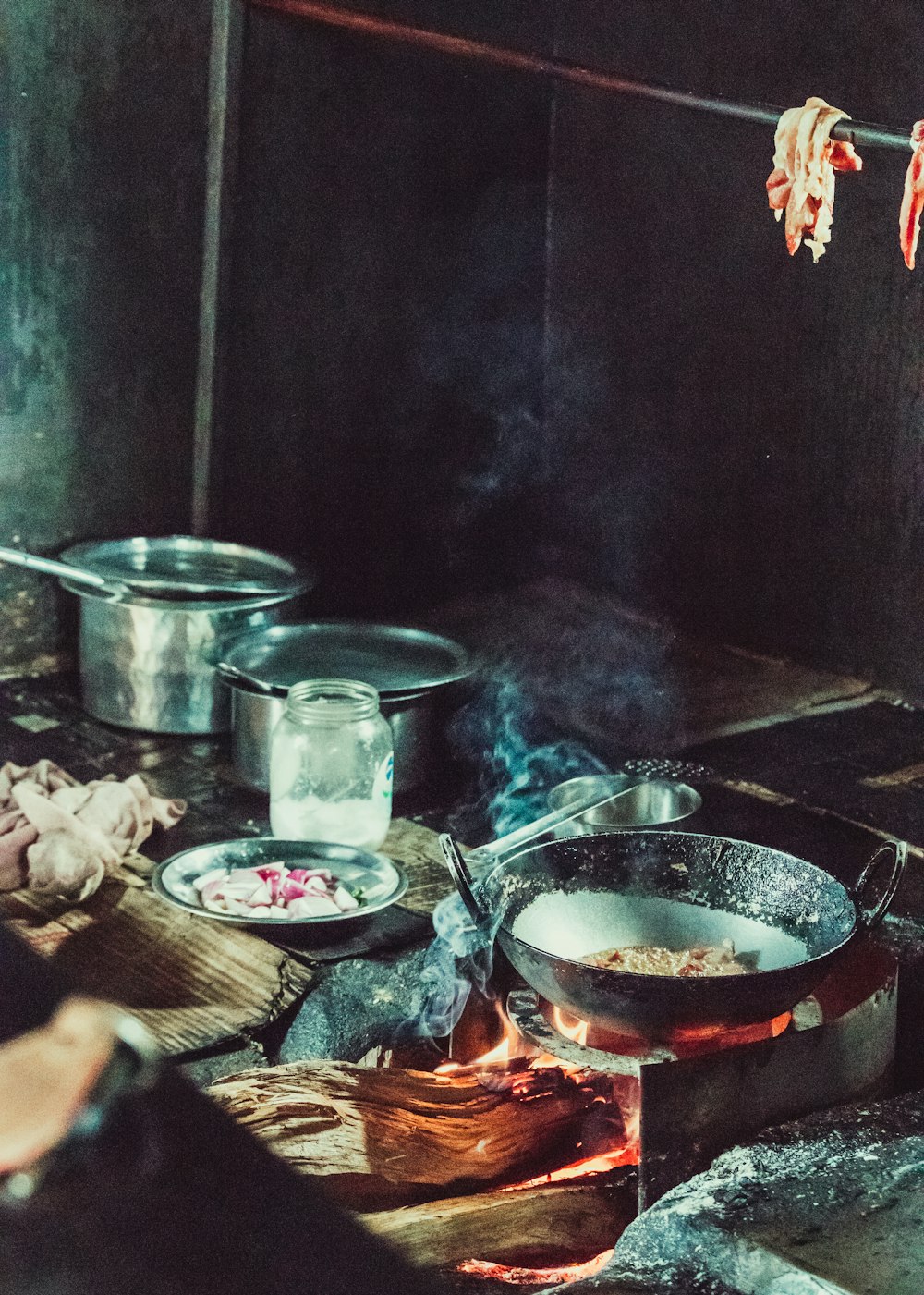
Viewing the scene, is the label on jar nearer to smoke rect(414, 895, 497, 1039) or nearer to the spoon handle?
smoke rect(414, 895, 497, 1039)

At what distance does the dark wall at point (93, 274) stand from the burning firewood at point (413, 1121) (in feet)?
11.8

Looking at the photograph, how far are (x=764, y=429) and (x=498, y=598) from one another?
1.57 meters

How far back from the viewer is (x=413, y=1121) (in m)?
3.00

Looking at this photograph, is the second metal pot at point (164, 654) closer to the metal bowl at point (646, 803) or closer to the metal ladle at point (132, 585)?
the metal ladle at point (132, 585)

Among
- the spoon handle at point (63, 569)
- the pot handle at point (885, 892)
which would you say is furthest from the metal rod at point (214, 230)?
the pot handle at point (885, 892)

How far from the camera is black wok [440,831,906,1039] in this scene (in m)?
2.94

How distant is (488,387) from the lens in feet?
24.5

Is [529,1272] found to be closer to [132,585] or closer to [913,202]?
[913,202]

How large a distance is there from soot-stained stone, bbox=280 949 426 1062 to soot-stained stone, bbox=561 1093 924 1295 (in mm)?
1103

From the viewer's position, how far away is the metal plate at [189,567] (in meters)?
5.58

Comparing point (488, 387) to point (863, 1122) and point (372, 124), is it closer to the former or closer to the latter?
point (372, 124)

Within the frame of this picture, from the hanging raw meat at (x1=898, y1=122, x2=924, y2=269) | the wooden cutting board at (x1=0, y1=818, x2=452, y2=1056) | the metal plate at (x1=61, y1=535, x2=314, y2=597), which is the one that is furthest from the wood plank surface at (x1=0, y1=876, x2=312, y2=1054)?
the hanging raw meat at (x1=898, y1=122, x2=924, y2=269)

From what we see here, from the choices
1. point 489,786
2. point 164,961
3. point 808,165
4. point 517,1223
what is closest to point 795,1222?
point 517,1223

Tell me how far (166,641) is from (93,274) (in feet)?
5.41
